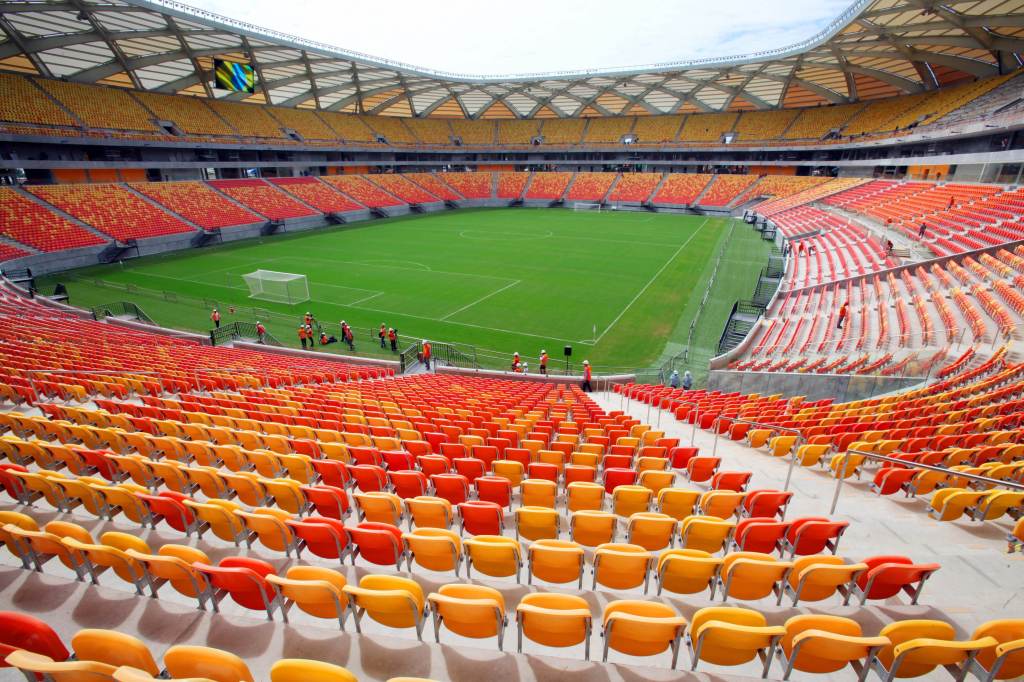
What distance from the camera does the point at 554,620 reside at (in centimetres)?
343

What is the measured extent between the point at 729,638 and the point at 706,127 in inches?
3281

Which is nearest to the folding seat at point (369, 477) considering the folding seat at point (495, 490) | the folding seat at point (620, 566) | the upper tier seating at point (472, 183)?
the folding seat at point (495, 490)

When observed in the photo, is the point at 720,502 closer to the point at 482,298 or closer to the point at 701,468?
the point at 701,468

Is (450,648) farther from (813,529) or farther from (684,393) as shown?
(684,393)

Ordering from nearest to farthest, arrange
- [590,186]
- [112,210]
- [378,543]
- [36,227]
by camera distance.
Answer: [378,543]
[36,227]
[112,210]
[590,186]

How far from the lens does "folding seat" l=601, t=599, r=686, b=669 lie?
323 centimetres

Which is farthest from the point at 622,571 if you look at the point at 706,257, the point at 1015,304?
the point at 706,257

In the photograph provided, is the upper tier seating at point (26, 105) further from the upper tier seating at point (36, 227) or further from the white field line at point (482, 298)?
the white field line at point (482, 298)

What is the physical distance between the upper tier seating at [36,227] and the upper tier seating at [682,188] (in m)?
62.7

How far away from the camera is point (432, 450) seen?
27.4 ft

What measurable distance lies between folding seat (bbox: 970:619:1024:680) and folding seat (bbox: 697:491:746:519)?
97.8 inches

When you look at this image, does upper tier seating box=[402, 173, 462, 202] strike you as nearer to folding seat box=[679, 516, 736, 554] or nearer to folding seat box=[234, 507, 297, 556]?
folding seat box=[234, 507, 297, 556]

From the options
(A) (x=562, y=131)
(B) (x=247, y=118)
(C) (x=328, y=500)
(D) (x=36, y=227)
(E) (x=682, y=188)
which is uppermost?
(A) (x=562, y=131)

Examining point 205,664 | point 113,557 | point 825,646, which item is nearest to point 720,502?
point 825,646
